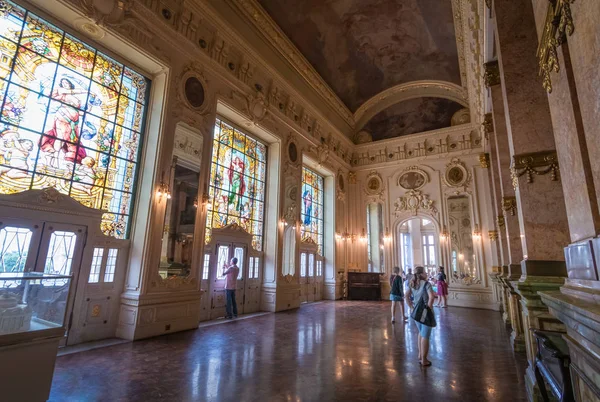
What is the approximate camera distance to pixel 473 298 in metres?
12.5

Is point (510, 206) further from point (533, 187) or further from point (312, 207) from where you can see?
point (312, 207)

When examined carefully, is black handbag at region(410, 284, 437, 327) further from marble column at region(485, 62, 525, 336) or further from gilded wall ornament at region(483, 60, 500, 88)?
gilded wall ornament at region(483, 60, 500, 88)

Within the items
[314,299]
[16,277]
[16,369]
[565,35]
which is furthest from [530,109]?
[314,299]

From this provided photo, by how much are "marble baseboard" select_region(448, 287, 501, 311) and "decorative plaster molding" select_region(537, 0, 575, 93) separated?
11791 mm

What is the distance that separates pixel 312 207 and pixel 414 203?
4806 mm

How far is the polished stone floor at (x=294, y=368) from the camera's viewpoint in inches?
143

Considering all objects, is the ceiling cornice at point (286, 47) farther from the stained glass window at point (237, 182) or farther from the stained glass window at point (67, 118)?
the stained glass window at point (67, 118)

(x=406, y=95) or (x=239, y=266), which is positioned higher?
(x=406, y=95)

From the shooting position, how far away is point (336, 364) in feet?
15.5

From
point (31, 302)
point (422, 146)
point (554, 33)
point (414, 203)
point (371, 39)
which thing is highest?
point (371, 39)

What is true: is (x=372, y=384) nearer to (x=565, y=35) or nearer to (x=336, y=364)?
(x=336, y=364)

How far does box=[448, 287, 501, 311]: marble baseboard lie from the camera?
12.1 metres

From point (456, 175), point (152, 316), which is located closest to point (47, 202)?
point (152, 316)

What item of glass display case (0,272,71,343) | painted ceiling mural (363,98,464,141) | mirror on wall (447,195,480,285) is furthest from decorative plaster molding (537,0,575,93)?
painted ceiling mural (363,98,464,141)
